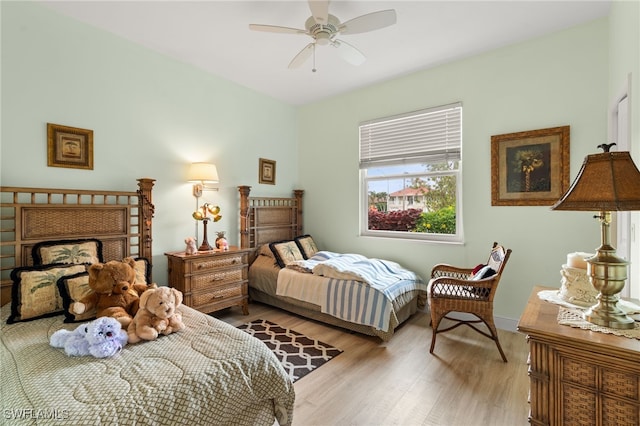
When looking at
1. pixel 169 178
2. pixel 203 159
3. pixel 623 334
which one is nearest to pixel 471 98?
pixel 623 334

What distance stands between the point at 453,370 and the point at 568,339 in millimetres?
1372

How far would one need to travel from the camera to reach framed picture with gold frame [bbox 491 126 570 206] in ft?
9.01

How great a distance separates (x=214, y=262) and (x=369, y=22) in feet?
8.49

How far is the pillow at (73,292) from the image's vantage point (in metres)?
1.85

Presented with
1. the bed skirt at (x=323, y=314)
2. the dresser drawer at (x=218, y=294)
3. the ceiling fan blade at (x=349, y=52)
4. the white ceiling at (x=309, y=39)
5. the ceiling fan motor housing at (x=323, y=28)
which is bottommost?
the bed skirt at (x=323, y=314)

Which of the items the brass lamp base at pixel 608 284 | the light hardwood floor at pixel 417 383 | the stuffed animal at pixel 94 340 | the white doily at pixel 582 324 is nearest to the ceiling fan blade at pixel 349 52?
the brass lamp base at pixel 608 284

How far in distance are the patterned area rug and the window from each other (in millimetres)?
1783

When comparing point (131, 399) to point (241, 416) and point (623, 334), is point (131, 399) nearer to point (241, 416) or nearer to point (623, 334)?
point (241, 416)

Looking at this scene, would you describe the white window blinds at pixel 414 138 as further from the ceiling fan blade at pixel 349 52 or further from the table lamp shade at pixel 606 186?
the table lamp shade at pixel 606 186

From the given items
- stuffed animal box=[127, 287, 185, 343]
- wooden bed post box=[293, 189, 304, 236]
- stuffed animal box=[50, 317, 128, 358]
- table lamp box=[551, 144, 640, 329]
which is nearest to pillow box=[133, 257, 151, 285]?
stuffed animal box=[127, 287, 185, 343]

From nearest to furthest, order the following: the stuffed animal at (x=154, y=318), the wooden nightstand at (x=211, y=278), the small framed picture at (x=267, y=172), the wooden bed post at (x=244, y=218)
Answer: the stuffed animal at (x=154, y=318) < the wooden nightstand at (x=211, y=278) < the wooden bed post at (x=244, y=218) < the small framed picture at (x=267, y=172)

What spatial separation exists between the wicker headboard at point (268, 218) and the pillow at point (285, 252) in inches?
14.1

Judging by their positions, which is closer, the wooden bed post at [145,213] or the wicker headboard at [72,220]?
the wicker headboard at [72,220]

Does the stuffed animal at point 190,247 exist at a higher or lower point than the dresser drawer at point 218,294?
higher
